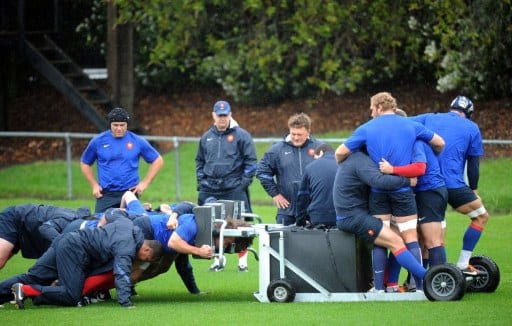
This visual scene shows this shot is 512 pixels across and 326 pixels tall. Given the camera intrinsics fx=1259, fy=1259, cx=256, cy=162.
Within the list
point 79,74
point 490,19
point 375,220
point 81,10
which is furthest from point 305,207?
point 81,10

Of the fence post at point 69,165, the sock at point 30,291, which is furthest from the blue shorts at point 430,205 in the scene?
the fence post at point 69,165

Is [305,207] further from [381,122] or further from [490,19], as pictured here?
[490,19]

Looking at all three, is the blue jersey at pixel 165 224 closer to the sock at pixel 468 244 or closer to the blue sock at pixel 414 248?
the blue sock at pixel 414 248

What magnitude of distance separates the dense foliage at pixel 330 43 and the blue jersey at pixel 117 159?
39.7 feet

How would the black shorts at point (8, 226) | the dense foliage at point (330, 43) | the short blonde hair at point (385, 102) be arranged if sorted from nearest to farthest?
1. the short blonde hair at point (385, 102)
2. the black shorts at point (8, 226)
3. the dense foliage at point (330, 43)

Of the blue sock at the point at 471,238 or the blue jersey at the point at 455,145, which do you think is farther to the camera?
the blue sock at the point at 471,238

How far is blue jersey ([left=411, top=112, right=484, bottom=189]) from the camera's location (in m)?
14.0

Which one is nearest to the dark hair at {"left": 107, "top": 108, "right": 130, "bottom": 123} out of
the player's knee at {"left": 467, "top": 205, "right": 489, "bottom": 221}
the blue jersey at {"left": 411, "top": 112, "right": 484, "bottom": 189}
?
the blue jersey at {"left": 411, "top": 112, "right": 484, "bottom": 189}

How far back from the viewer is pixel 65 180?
28.5 metres

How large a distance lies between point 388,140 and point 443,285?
1595 mm

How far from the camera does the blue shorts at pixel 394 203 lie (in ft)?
43.0

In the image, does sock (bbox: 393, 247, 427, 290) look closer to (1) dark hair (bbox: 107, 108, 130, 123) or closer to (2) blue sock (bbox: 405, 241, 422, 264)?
(2) blue sock (bbox: 405, 241, 422, 264)

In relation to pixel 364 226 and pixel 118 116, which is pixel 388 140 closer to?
pixel 364 226

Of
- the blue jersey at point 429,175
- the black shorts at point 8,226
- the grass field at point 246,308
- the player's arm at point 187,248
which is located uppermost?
the blue jersey at point 429,175
